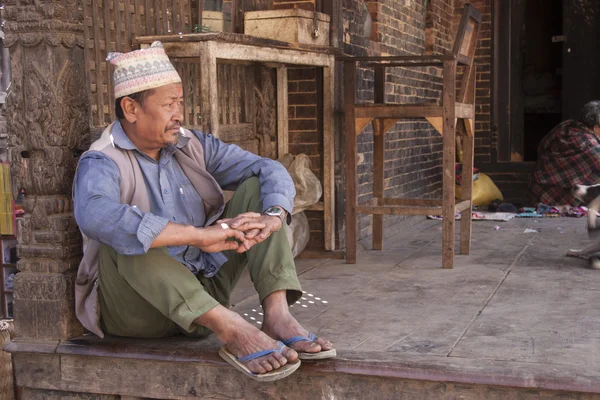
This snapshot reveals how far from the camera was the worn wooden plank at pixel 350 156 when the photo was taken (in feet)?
16.6

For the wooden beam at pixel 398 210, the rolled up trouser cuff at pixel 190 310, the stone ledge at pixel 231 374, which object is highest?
the wooden beam at pixel 398 210

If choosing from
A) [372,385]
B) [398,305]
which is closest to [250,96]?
[398,305]

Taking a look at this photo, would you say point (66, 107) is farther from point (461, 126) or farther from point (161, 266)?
point (461, 126)

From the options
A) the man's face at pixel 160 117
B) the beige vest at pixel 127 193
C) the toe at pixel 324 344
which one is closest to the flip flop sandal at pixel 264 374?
the toe at pixel 324 344

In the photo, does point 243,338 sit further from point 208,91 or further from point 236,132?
point 236,132

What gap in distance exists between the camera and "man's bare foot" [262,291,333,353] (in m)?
2.89

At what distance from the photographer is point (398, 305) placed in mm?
3906

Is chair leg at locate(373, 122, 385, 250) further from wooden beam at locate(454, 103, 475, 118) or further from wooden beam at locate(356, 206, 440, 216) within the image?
wooden beam at locate(454, 103, 475, 118)

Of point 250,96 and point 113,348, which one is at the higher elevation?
point 250,96

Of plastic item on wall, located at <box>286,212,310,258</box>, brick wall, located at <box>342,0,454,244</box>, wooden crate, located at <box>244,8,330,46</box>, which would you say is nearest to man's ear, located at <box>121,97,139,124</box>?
wooden crate, located at <box>244,8,330,46</box>

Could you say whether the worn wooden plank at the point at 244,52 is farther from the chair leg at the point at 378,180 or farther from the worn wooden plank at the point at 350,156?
the chair leg at the point at 378,180

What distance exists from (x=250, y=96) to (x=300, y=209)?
849mm

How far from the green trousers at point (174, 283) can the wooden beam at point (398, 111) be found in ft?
6.31

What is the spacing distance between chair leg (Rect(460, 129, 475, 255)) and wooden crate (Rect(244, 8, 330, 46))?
127cm
